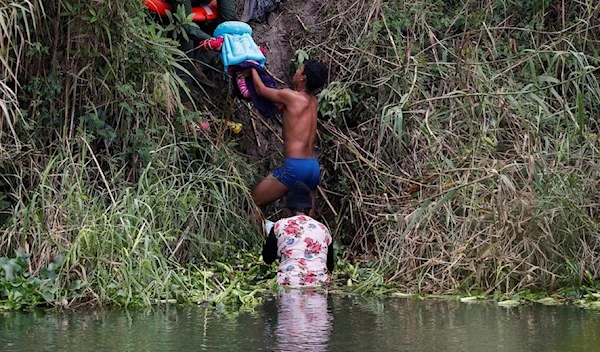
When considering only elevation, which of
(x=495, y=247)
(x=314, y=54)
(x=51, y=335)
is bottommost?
(x=51, y=335)

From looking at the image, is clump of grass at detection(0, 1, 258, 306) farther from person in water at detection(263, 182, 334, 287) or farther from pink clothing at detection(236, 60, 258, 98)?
pink clothing at detection(236, 60, 258, 98)

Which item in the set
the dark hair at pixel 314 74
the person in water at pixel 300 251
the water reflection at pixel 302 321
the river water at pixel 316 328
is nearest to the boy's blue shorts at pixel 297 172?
the dark hair at pixel 314 74

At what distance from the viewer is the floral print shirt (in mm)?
7703

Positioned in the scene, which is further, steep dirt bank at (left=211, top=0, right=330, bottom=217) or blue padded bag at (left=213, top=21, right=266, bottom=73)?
steep dirt bank at (left=211, top=0, right=330, bottom=217)

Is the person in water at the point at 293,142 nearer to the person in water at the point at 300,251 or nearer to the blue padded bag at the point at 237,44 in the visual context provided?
the blue padded bag at the point at 237,44

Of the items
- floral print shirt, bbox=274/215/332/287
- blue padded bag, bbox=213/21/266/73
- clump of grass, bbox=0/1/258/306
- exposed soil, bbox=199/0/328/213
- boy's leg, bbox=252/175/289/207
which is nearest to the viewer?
clump of grass, bbox=0/1/258/306

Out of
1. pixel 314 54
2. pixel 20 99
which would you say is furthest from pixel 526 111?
pixel 20 99

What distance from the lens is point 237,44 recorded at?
878 cm

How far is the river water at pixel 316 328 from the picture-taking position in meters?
5.36

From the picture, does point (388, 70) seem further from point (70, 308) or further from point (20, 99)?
point (70, 308)

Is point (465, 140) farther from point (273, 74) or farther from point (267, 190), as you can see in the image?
point (273, 74)

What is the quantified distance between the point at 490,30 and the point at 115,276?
416 centimetres

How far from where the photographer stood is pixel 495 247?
7.19 meters

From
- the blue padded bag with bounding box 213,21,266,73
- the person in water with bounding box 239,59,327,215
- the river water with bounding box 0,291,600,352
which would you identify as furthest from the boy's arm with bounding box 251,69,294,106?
the river water with bounding box 0,291,600,352
